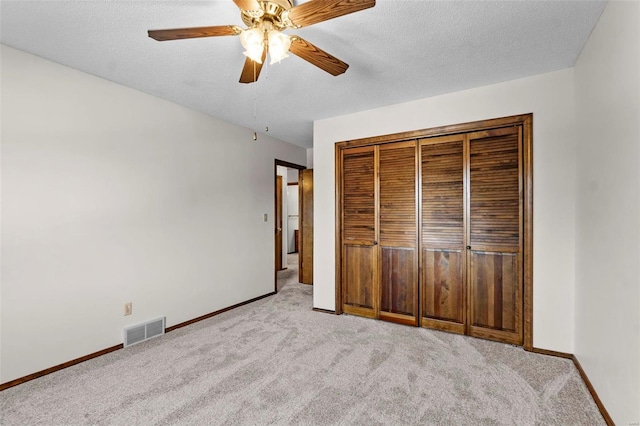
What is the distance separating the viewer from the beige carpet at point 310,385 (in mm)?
1875

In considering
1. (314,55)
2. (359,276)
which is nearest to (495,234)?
(359,276)

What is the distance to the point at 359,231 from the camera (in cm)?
370

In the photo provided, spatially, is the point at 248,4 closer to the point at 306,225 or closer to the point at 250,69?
the point at 250,69

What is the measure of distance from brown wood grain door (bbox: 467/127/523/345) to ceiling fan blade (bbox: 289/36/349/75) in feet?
5.75

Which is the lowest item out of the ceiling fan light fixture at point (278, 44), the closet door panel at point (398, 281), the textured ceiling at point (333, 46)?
the closet door panel at point (398, 281)

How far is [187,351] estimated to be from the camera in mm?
2773

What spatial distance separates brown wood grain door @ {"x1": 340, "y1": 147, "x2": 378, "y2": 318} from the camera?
3605 millimetres

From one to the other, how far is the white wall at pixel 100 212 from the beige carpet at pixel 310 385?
40 centimetres

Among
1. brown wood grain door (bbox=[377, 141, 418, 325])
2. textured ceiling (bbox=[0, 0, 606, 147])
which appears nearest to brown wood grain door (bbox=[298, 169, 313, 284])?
brown wood grain door (bbox=[377, 141, 418, 325])

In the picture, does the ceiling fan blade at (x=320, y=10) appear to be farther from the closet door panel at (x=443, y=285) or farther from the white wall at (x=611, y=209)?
the closet door panel at (x=443, y=285)

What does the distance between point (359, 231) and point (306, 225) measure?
189 cm

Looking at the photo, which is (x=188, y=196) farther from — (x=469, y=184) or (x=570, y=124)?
(x=570, y=124)

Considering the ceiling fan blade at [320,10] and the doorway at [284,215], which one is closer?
the ceiling fan blade at [320,10]

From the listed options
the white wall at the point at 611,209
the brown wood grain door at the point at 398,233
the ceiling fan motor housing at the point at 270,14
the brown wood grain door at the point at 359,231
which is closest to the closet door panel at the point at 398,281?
the brown wood grain door at the point at 398,233
